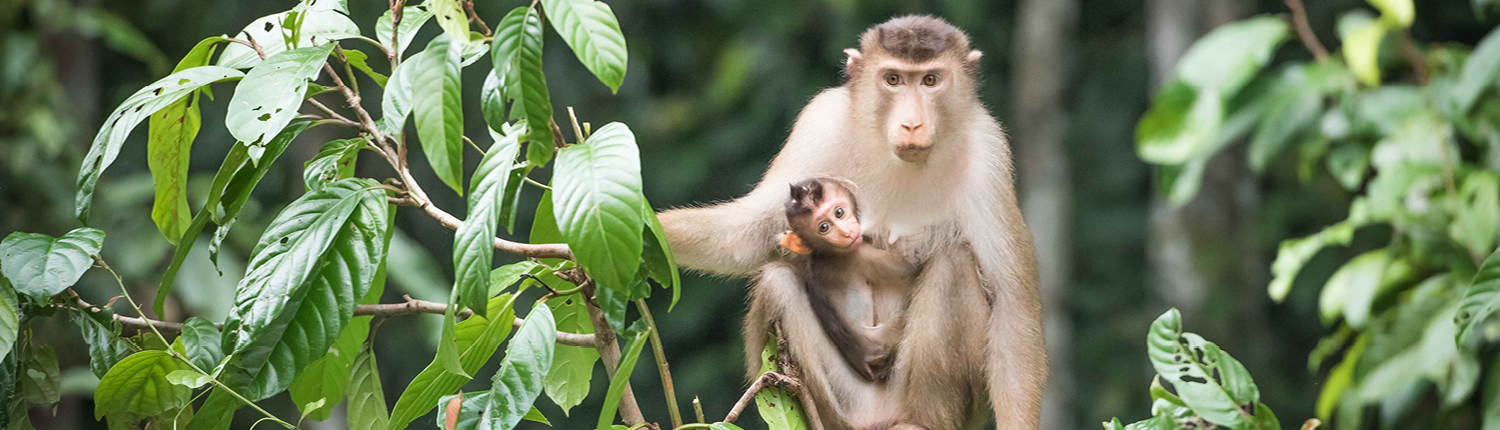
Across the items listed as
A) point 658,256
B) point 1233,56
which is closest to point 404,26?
point 658,256

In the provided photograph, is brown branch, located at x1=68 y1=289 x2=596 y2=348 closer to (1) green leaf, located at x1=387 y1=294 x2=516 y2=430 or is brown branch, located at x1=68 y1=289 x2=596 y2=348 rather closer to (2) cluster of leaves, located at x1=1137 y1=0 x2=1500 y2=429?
(1) green leaf, located at x1=387 y1=294 x2=516 y2=430

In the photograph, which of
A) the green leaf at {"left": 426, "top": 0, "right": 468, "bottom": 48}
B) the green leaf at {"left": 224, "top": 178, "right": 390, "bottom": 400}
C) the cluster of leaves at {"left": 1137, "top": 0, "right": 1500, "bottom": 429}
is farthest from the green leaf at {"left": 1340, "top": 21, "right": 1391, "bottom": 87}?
the green leaf at {"left": 224, "top": 178, "right": 390, "bottom": 400}

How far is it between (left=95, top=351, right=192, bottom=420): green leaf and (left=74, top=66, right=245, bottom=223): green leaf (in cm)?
23

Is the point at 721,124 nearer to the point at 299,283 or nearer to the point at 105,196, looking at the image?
the point at 105,196

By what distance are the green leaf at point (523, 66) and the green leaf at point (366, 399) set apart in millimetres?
679

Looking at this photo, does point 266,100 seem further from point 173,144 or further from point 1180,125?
point 1180,125

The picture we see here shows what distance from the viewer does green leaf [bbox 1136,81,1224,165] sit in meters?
3.34

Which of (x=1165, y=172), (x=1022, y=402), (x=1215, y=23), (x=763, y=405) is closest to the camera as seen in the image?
(x=763, y=405)

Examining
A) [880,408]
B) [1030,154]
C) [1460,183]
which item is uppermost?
[1460,183]

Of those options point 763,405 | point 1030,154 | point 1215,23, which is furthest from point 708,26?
point 763,405

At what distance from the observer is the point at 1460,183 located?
3250 mm

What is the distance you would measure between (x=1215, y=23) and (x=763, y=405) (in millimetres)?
4337

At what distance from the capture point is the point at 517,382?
1.57 metres

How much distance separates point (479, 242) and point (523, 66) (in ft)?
0.80
